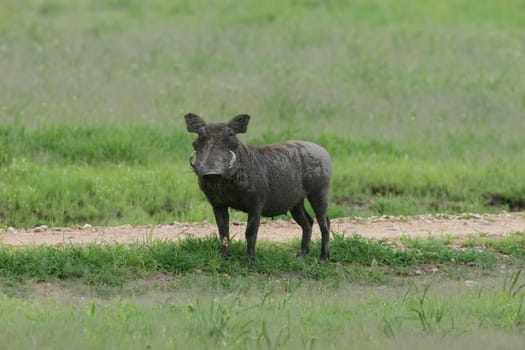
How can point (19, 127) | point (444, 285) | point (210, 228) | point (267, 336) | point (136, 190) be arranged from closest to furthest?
point (267, 336), point (444, 285), point (210, 228), point (136, 190), point (19, 127)

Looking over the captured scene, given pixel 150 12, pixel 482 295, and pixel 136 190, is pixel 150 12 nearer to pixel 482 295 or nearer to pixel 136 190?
pixel 136 190

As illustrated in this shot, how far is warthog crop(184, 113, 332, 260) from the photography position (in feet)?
31.8

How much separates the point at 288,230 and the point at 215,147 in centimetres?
331

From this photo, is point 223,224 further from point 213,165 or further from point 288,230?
point 288,230

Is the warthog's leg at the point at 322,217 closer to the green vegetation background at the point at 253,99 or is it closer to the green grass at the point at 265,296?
the green grass at the point at 265,296

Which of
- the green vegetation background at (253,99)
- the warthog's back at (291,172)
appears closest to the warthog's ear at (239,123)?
the warthog's back at (291,172)

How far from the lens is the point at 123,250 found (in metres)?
10.3

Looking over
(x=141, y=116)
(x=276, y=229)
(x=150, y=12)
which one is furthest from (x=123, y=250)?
(x=150, y=12)

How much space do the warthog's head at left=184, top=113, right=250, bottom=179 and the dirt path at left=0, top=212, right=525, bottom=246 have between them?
1580 millimetres

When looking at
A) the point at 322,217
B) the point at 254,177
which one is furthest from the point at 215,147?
the point at 322,217

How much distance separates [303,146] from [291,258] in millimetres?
1177

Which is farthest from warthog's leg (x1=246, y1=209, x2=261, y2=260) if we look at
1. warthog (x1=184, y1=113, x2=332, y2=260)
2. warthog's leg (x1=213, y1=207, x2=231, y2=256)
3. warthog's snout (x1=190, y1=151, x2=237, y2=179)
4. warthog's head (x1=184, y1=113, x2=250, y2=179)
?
warthog's snout (x1=190, y1=151, x2=237, y2=179)

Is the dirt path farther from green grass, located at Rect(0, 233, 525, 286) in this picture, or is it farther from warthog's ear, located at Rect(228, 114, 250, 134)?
warthog's ear, located at Rect(228, 114, 250, 134)

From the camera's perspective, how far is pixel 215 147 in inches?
381
